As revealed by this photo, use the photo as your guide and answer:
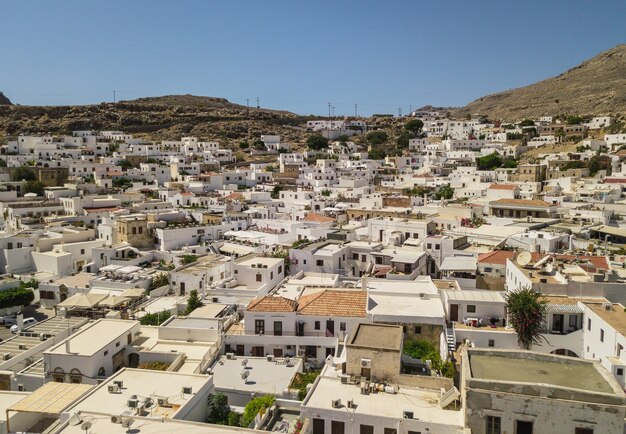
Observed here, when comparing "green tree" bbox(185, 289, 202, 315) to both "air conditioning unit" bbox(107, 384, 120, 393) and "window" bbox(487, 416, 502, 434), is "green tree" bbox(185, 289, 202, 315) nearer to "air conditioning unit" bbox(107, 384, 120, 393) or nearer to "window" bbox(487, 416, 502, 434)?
"air conditioning unit" bbox(107, 384, 120, 393)

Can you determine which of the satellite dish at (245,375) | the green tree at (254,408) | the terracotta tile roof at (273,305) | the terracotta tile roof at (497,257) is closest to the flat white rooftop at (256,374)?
the satellite dish at (245,375)

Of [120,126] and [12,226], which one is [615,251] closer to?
[12,226]

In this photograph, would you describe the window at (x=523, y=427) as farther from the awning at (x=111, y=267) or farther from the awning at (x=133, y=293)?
the awning at (x=111, y=267)

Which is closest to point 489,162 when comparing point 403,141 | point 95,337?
point 403,141

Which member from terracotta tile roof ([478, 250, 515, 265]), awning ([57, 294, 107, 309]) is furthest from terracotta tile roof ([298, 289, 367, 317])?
awning ([57, 294, 107, 309])

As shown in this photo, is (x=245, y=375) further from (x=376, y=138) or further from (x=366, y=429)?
(x=376, y=138)

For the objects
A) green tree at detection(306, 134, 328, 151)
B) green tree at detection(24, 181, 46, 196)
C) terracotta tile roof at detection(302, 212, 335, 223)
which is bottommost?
terracotta tile roof at detection(302, 212, 335, 223)

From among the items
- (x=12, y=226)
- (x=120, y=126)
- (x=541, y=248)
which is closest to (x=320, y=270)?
(x=541, y=248)
